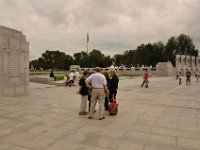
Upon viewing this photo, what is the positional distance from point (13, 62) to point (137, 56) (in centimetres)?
9026

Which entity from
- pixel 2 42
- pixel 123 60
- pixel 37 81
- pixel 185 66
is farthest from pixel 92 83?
pixel 123 60

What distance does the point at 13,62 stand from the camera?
14164 millimetres

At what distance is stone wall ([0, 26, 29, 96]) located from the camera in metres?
13.4

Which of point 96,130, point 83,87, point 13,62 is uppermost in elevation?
point 13,62

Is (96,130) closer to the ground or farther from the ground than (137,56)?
closer to the ground

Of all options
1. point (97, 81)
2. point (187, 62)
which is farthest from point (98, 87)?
point (187, 62)

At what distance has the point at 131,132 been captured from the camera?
6.95m

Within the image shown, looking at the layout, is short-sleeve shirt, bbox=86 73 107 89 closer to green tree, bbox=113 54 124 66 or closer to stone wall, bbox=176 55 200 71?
stone wall, bbox=176 55 200 71

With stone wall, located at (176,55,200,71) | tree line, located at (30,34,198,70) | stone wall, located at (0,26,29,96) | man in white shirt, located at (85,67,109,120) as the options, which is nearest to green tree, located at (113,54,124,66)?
tree line, located at (30,34,198,70)

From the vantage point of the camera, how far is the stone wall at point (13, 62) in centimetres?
1342

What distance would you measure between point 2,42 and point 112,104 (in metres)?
7.67

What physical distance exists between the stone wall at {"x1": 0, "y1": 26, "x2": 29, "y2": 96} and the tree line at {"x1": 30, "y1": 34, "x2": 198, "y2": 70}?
83.8 meters

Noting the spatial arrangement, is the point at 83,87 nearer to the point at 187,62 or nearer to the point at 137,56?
the point at 187,62

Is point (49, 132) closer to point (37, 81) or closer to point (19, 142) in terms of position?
point (19, 142)
